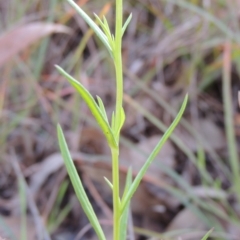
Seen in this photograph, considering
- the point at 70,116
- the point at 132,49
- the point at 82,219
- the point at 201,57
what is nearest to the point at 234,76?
the point at 201,57

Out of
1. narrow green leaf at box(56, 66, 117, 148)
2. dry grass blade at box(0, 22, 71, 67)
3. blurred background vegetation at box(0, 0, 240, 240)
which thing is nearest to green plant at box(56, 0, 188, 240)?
narrow green leaf at box(56, 66, 117, 148)

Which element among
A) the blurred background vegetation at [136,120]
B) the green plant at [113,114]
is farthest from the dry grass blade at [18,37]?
the green plant at [113,114]

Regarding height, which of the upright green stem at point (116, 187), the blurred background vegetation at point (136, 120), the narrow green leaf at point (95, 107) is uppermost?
the narrow green leaf at point (95, 107)

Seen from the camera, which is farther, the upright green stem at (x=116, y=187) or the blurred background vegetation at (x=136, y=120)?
the blurred background vegetation at (x=136, y=120)

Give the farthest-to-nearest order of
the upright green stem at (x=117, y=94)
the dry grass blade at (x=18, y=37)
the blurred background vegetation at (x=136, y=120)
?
1. the dry grass blade at (x=18, y=37)
2. the blurred background vegetation at (x=136, y=120)
3. the upright green stem at (x=117, y=94)

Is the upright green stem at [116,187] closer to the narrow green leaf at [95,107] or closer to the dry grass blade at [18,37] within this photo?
the narrow green leaf at [95,107]

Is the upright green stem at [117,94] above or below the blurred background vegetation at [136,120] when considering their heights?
above

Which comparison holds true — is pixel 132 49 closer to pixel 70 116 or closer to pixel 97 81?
pixel 97 81

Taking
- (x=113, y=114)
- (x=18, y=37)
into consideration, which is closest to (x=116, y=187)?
(x=113, y=114)

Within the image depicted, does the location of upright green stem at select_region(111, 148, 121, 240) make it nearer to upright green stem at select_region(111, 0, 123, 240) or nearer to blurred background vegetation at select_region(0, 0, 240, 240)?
upright green stem at select_region(111, 0, 123, 240)
